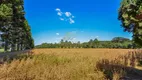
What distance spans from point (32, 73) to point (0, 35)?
141ft

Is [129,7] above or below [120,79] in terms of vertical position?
above

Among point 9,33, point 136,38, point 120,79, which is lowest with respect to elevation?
point 120,79

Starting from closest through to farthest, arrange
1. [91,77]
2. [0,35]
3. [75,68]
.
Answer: [91,77] → [75,68] → [0,35]

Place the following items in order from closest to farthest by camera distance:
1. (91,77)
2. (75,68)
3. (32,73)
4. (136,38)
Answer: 1. (32,73)
2. (91,77)
3. (75,68)
4. (136,38)

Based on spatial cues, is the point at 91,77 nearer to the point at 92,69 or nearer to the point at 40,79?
the point at 92,69

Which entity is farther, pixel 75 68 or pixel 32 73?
pixel 75 68

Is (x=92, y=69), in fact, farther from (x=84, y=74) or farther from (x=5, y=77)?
(x=5, y=77)

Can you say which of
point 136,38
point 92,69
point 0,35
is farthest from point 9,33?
point 92,69

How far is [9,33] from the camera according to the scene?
5384cm

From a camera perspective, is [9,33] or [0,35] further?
[9,33]

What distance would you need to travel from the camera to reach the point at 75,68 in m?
10.9

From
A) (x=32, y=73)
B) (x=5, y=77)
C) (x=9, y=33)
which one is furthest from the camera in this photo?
(x=9, y=33)

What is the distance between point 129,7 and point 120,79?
124 inches

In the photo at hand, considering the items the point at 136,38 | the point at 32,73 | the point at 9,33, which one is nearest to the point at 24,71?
the point at 32,73
